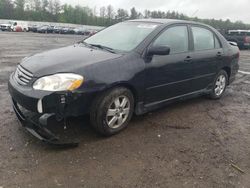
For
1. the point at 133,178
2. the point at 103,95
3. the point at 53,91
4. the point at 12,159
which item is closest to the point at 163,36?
the point at 103,95

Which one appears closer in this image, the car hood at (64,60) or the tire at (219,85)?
the car hood at (64,60)

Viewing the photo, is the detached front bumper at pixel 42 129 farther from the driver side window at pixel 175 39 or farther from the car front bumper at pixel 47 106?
the driver side window at pixel 175 39

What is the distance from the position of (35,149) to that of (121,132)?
1239 mm

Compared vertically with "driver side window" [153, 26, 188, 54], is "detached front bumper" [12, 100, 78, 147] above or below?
below

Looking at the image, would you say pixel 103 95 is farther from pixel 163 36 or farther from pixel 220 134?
pixel 220 134

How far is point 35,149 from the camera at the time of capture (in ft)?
11.3

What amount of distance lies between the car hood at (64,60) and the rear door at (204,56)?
181 centimetres

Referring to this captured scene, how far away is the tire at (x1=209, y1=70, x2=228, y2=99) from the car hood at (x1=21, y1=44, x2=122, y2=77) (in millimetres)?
2779

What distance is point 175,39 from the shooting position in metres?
4.73

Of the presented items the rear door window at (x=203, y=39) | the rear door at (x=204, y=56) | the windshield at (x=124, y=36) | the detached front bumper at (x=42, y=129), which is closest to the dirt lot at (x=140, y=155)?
the detached front bumper at (x=42, y=129)

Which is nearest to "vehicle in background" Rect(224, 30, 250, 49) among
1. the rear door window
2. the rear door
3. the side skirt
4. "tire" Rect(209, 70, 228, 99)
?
"tire" Rect(209, 70, 228, 99)

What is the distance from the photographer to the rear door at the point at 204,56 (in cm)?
510

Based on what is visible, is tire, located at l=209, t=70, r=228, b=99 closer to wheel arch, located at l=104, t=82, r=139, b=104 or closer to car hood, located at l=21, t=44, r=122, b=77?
wheel arch, located at l=104, t=82, r=139, b=104

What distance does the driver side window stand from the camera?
445 cm
